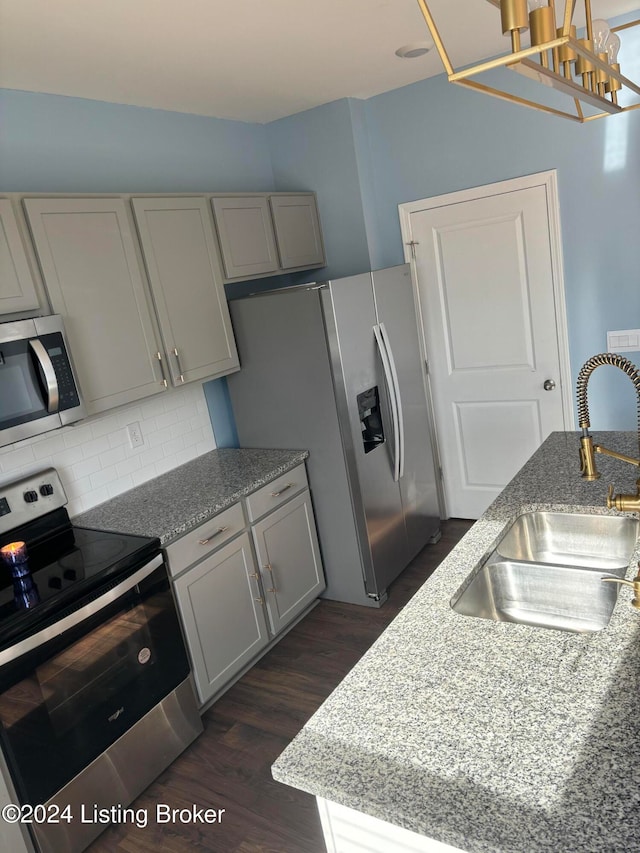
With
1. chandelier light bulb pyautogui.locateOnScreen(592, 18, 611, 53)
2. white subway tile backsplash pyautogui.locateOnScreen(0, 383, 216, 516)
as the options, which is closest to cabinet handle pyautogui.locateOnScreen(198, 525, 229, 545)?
white subway tile backsplash pyautogui.locateOnScreen(0, 383, 216, 516)

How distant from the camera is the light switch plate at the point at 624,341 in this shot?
11.1 feet

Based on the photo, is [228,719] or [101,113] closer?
[228,719]

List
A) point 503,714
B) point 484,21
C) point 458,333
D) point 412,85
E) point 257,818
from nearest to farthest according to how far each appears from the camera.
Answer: point 503,714
point 257,818
point 484,21
point 412,85
point 458,333

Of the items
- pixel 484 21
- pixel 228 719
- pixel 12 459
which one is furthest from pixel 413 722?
pixel 484 21

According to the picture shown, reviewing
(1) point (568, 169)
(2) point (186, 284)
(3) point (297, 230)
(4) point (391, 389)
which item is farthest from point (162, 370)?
(1) point (568, 169)

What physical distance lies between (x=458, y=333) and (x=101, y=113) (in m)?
2.23

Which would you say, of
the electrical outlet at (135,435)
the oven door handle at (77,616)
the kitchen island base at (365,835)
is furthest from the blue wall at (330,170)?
the kitchen island base at (365,835)

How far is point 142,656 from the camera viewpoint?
2330 mm

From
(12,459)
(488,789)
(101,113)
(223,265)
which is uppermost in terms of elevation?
(101,113)

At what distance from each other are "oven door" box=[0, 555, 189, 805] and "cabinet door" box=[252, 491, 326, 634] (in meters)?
0.64

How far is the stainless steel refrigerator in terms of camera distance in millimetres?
3139

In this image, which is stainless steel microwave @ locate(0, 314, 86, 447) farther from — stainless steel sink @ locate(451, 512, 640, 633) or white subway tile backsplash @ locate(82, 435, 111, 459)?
stainless steel sink @ locate(451, 512, 640, 633)

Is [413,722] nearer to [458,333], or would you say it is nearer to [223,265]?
[223,265]

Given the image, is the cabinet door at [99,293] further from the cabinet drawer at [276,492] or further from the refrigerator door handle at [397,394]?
the refrigerator door handle at [397,394]
